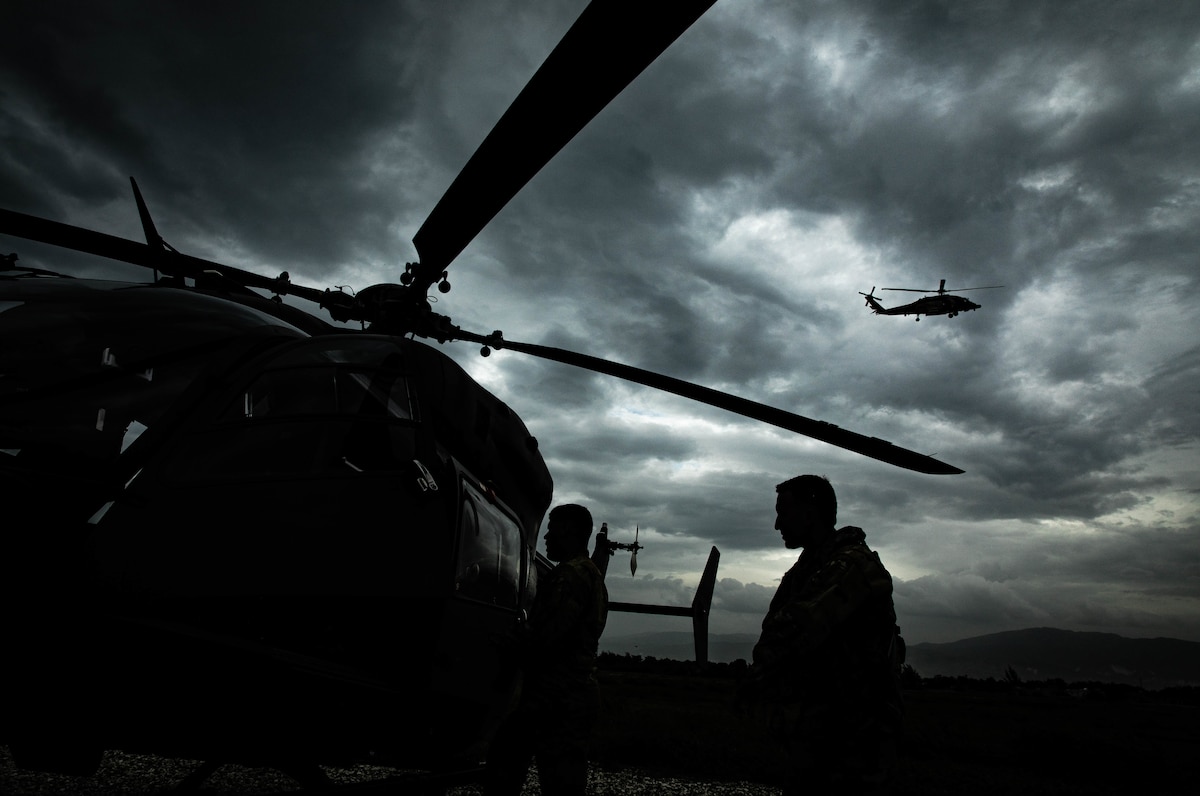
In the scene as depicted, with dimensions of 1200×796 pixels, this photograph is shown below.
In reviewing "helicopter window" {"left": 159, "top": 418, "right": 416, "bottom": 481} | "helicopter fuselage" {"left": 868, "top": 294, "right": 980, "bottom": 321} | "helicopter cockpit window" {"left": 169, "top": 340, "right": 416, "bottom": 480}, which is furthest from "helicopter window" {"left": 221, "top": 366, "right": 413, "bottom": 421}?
"helicopter fuselage" {"left": 868, "top": 294, "right": 980, "bottom": 321}

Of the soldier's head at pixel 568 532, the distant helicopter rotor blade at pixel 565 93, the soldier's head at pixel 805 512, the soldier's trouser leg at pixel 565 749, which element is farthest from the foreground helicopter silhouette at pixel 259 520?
the soldier's head at pixel 805 512

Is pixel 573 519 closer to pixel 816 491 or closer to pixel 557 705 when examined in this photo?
pixel 557 705

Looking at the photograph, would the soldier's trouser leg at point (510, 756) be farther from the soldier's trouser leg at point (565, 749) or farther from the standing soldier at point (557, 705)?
the soldier's trouser leg at point (565, 749)

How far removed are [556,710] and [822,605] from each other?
7.06ft

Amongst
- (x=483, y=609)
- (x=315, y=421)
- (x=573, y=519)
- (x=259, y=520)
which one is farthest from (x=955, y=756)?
(x=259, y=520)

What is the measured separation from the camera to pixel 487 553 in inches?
139

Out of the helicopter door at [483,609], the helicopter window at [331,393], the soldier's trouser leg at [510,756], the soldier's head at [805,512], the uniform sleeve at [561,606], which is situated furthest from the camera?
the soldier's trouser leg at [510,756]

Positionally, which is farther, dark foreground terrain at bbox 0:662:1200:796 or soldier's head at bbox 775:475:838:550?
dark foreground terrain at bbox 0:662:1200:796

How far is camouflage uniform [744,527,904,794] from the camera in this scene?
119 inches

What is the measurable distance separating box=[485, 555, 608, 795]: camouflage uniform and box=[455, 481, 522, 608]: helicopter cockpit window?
1.04 ft

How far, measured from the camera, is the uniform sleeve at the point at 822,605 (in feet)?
9.86

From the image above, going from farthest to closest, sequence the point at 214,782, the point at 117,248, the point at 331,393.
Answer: the point at 214,782 → the point at 117,248 → the point at 331,393

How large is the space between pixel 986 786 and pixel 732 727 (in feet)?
20.3

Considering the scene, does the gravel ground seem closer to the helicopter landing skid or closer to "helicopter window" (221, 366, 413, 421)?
the helicopter landing skid
